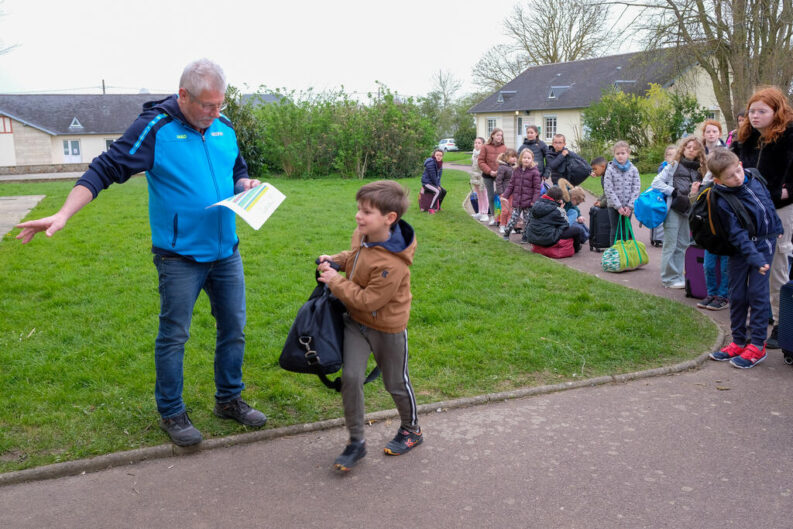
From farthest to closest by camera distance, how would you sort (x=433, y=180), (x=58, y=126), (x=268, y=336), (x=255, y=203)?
(x=58, y=126)
(x=433, y=180)
(x=268, y=336)
(x=255, y=203)

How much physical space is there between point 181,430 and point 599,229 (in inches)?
327

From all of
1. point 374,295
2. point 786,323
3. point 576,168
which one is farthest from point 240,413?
point 576,168

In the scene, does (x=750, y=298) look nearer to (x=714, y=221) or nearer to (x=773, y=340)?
(x=773, y=340)

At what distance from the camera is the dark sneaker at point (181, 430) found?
165 inches

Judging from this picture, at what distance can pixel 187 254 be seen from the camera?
401 cm

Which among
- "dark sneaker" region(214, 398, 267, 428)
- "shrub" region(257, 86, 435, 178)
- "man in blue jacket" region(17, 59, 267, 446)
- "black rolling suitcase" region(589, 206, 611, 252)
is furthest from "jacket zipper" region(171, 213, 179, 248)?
"shrub" region(257, 86, 435, 178)

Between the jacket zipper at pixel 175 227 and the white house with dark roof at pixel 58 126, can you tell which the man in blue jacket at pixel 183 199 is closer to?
the jacket zipper at pixel 175 227

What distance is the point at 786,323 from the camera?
561cm

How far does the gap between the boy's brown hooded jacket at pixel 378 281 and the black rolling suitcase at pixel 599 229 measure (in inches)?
298

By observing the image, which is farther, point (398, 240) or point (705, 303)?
point (705, 303)

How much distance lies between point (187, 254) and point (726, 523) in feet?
10.6

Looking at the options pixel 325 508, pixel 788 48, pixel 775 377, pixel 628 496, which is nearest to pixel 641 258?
pixel 775 377

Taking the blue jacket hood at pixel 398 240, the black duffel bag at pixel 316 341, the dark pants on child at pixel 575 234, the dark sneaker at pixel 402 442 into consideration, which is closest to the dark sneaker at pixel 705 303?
the dark pants on child at pixel 575 234

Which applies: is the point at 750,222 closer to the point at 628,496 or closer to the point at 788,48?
the point at 628,496
